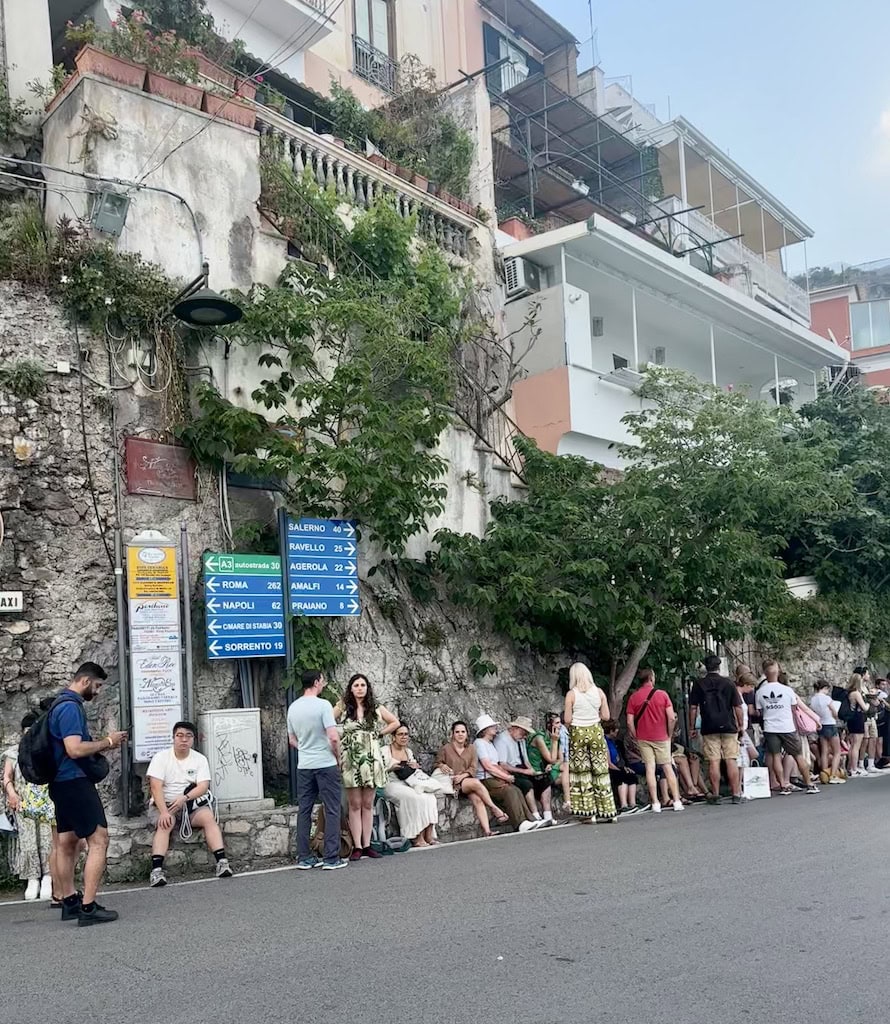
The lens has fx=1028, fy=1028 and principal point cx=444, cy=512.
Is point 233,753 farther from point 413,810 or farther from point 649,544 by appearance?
point 649,544

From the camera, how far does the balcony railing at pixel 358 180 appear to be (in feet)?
42.7

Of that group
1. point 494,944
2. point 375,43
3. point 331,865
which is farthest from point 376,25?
point 494,944

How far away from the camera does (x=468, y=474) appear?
45.6 ft

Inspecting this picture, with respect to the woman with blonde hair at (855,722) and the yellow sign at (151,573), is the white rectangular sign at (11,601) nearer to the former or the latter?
the yellow sign at (151,573)

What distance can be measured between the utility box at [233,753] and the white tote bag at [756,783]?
6222 mm

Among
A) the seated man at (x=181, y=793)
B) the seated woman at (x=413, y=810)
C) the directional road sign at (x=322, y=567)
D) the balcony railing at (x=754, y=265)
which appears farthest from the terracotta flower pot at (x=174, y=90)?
the balcony railing at (x=754, y=265)

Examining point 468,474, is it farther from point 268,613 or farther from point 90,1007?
point 90,1007

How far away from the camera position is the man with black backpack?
657 centimetres

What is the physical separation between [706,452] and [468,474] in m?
3.17

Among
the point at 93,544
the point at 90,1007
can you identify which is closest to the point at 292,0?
the point at 93,544

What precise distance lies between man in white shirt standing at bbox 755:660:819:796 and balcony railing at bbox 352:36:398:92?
12.8 metres

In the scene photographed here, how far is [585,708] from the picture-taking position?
10711mm

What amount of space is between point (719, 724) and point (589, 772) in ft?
7.25

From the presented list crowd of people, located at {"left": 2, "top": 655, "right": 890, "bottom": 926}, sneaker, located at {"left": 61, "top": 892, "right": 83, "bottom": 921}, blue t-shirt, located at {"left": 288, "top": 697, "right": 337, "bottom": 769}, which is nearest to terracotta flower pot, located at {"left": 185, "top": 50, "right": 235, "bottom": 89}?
crowd of people, located at {"left": 2, "top": 655, "right": 890, "bottom": 926}
